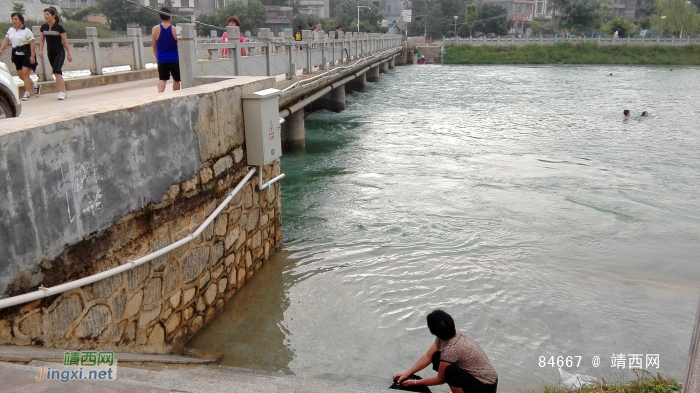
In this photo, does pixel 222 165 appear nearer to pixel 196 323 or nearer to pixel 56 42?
pixel 196 323

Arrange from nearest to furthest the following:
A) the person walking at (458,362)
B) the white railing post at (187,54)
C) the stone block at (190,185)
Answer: the person walking at (458,362), the stone block at (190,185), the white railing post at (187,54)

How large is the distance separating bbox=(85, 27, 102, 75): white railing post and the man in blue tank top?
4.86 meters

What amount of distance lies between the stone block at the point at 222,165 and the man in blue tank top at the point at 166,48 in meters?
2.35

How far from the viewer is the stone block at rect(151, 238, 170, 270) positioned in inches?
191

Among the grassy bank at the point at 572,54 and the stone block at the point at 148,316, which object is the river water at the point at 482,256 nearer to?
the stone block at the point at 148,316

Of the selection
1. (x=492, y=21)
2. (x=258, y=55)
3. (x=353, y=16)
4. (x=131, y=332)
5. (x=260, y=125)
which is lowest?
(x=131, y=332)

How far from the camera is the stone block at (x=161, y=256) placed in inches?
191

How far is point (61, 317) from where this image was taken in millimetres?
3795

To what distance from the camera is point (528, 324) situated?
6320 mm

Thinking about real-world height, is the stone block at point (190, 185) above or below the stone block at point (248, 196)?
above

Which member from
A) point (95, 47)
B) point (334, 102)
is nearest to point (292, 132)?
point (95, 47)

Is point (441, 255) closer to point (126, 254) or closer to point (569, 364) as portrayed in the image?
point (569, 364)

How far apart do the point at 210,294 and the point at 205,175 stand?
48.3 inches

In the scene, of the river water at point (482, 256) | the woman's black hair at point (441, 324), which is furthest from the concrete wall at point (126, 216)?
the woman's black hair at point (441, 324)
